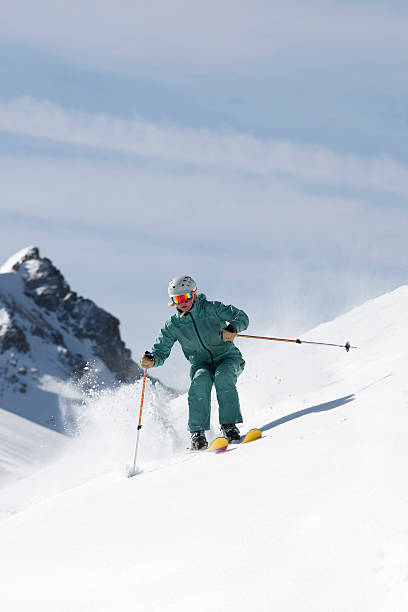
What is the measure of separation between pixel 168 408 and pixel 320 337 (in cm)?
378

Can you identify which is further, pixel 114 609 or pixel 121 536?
pixel 121 536

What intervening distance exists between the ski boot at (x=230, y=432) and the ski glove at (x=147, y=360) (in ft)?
3.65

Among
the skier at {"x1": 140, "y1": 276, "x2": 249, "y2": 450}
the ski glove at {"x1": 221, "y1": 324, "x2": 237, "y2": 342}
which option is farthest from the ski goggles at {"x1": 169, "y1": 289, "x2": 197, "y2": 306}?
the ski glove at {"x1": 221, "y1": 324, "x2": 237, "y2": 342}

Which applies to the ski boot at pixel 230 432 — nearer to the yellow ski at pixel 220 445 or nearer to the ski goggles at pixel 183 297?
the yellow ski at pixel 220 445

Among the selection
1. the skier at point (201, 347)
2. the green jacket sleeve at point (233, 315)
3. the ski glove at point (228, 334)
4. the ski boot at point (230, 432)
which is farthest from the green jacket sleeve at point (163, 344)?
the ski boot at point (230, 432)

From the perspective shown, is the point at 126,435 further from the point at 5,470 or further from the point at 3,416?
the point at 3,416

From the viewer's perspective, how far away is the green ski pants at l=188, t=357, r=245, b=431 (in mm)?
8367

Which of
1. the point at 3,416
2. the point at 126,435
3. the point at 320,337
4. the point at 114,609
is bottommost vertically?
the point at 114,609

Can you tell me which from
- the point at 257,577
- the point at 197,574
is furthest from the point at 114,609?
the point at 257,577

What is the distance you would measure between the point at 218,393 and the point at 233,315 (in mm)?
901

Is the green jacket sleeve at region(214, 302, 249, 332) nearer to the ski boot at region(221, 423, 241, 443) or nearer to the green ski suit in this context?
the green ski suit

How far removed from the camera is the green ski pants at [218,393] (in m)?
8.37

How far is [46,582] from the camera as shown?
16.2ft

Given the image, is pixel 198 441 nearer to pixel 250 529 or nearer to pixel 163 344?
pixel 163 344
